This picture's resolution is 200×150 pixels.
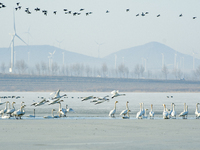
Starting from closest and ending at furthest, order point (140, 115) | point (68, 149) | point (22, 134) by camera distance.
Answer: point (68, 149) < point (22, 134) < point (140, 115)

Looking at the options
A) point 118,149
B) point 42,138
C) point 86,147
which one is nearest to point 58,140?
point 42,138

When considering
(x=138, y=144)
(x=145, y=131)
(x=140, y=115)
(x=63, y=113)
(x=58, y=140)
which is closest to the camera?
(x=138, y=144)

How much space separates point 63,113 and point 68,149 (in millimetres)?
24793

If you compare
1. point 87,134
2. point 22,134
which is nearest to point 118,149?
point 87,134

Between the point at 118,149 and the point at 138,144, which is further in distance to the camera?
the point at 138,144

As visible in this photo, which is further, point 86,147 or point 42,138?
point 42,138

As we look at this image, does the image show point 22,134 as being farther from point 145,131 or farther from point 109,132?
point 145,131

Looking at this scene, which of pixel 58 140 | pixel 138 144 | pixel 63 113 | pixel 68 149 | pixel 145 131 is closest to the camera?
pixel 68 149

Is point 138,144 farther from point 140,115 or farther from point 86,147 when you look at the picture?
point 140,115

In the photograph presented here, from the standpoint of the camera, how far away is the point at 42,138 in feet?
78.4

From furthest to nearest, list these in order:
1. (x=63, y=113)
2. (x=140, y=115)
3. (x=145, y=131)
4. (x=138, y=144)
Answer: (x=63, y=113), (x=140, y=115), (x=145, y=131), (x=138, y=144)

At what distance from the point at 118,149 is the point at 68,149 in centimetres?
238

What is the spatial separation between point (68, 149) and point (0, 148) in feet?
10.6

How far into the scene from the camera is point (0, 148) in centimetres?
2000
